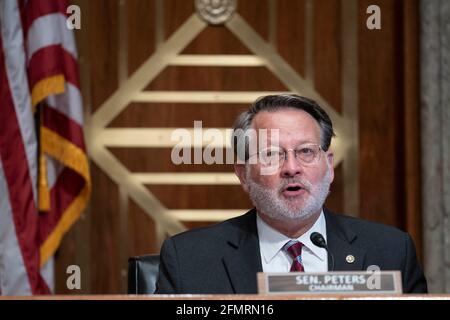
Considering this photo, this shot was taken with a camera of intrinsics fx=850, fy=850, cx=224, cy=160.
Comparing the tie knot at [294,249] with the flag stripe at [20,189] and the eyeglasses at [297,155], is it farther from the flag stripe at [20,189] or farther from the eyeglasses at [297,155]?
the flag stripe at [20,189]

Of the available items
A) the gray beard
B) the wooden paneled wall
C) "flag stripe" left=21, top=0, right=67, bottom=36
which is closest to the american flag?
→ "flag stripe" left=21, top=0, right=67, bottom=36

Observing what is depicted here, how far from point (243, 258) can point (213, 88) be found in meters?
2.13

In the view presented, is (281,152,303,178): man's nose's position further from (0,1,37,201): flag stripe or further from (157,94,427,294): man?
(0,1,37,201): flag stripe

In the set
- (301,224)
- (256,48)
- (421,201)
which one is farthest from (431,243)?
(301,224)

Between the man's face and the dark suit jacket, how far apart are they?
0.11 metres

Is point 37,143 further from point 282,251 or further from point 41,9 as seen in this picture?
point 282,251

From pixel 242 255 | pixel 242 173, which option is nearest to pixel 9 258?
pixel 242 173

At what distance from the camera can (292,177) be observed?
253 cm

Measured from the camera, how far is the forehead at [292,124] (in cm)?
258

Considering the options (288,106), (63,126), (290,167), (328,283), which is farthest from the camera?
(63,126)

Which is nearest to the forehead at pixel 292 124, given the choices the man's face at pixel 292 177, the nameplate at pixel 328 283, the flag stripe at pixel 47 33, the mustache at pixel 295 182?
the man's face at pixel 292 177

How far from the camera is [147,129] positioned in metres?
4.51

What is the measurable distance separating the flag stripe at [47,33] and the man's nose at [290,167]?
6.70 feet

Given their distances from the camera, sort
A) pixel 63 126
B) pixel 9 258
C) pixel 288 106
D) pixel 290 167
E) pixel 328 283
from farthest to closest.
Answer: pixel 63 126 → pixel 9 258 → pixel 288 106 → pixel 290 167 → pixel 328 283
